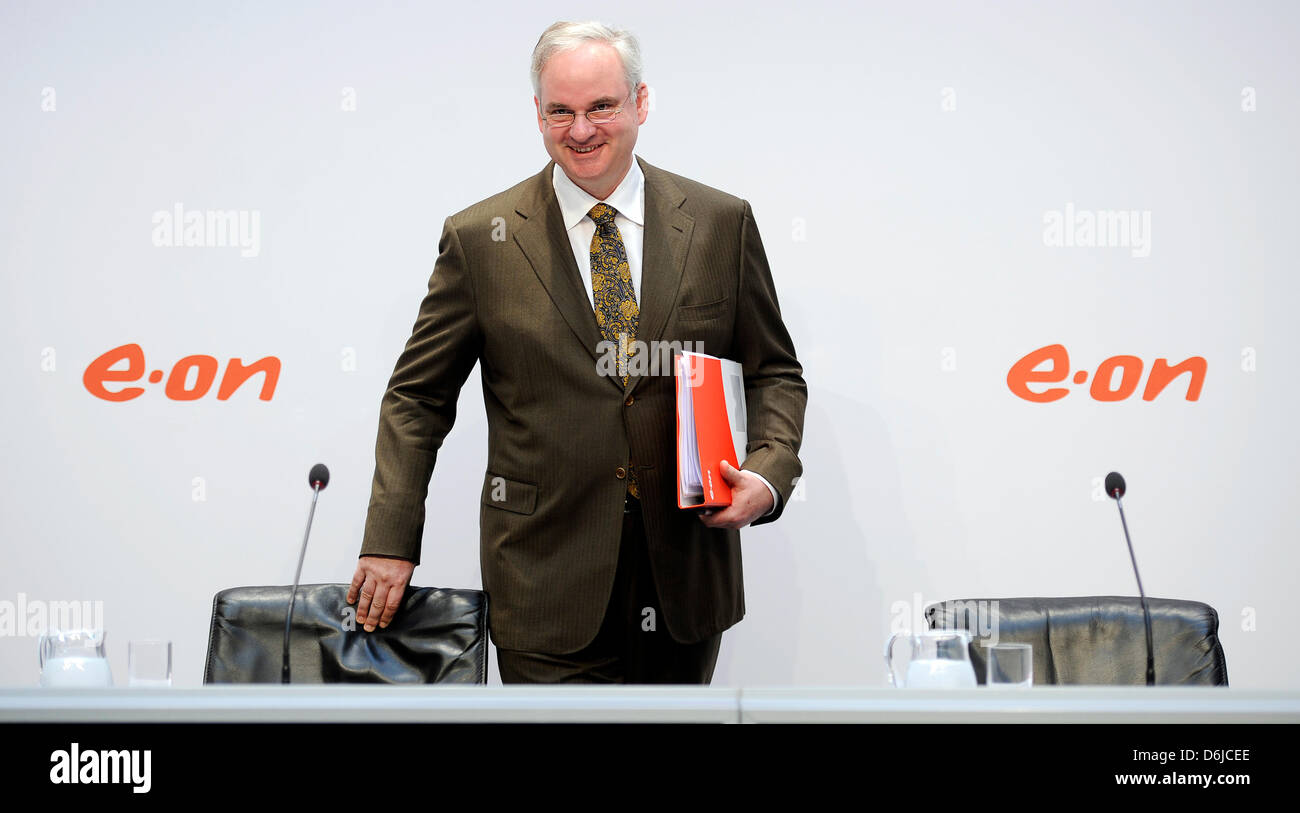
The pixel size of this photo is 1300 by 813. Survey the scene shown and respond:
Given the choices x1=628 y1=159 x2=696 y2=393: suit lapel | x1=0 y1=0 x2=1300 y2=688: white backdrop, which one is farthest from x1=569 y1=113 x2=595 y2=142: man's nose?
x1=0 y1=0 x2=1300 y2=688: white backdrop

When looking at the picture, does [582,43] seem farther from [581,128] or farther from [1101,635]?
[1101,635]

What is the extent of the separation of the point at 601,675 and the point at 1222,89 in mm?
2406

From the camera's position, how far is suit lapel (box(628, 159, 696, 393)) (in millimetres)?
2436

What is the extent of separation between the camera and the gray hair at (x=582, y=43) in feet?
7.93

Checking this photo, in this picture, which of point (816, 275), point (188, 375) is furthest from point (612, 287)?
point (188, 375)

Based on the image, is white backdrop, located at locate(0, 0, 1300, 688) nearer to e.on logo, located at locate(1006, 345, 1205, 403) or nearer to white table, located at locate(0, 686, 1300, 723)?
e.on logo, located at locate(1006, 345, 1205, 403)

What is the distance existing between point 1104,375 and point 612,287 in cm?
163

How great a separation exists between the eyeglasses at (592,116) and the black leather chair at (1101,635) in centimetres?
111

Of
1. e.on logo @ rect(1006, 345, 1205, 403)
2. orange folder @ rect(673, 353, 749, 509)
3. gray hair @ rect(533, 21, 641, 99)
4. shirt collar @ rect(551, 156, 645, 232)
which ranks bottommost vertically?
orange folder @ rect(673, 353, 749, 509)

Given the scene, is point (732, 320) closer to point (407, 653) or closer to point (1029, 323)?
point (407, 653)

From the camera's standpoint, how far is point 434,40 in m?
3.43

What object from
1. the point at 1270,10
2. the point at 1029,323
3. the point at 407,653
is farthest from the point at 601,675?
the point at 1270,10

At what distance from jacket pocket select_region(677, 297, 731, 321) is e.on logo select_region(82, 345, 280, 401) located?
1455mm
